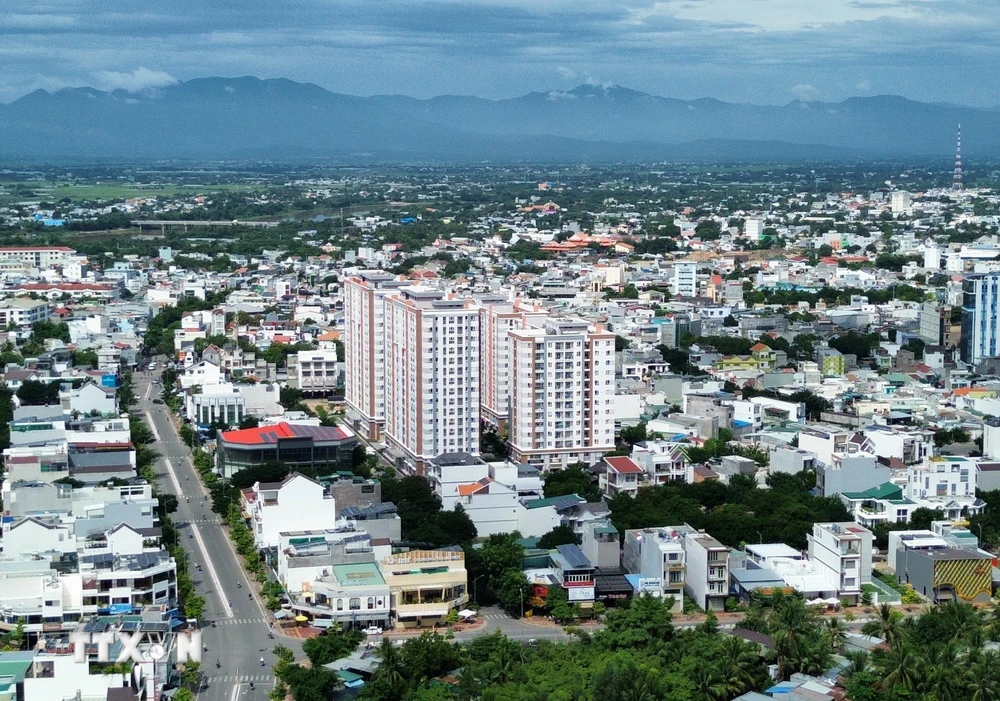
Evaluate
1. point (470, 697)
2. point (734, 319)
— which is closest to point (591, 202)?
point (734, 319)

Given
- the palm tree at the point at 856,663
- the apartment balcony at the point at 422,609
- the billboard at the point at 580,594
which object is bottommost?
the apartment balcony at the point at 422,609

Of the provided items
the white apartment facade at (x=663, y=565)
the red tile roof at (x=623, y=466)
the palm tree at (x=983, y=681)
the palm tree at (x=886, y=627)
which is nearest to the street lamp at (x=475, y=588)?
the white apartment facade at (x=663, y=565)

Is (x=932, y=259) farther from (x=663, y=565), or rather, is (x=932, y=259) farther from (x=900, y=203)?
(x=663, y=565)

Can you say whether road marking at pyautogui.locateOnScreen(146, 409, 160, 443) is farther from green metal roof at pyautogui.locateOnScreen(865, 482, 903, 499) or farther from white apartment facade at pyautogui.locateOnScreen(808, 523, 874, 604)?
white apartment facade at pyautogui.locateOnScreen(808, 523, 874, 604)

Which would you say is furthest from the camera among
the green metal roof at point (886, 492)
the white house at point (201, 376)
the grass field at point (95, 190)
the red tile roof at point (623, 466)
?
the grass field at point (95, 190)

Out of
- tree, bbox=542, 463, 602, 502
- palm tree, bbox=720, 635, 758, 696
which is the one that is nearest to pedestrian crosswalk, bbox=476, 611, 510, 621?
palm tree, bbox=720, 635, 758, 696

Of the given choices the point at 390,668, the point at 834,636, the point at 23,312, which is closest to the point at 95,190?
the point at 23,312

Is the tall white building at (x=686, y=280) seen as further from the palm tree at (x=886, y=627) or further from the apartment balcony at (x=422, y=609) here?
the palm tree at (x=886, y=627)
